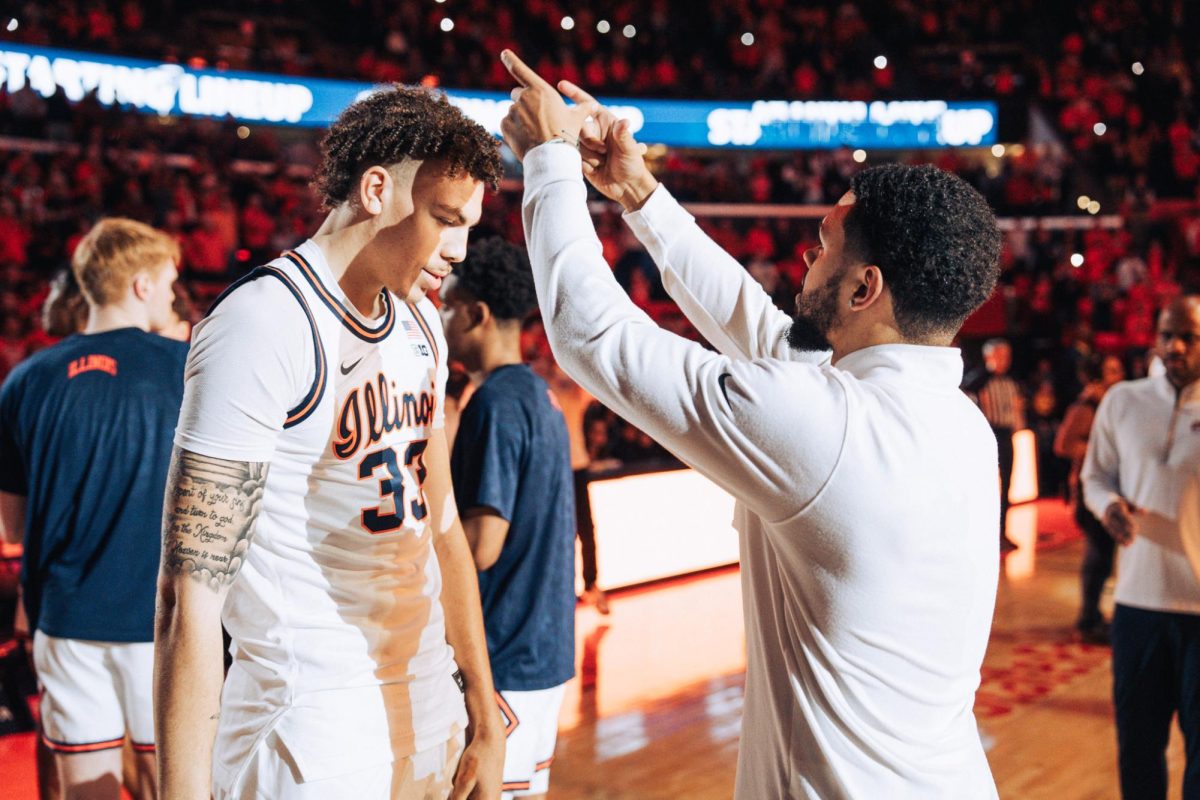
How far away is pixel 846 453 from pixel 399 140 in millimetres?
895

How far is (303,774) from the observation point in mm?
1669

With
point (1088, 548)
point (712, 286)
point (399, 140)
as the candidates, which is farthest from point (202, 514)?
point (1088, 548)

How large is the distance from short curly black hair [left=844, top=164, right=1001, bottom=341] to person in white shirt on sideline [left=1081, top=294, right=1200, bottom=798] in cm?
226

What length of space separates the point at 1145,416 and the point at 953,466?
2559 millimetres

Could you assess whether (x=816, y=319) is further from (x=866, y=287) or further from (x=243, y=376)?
(x=243, y=376)

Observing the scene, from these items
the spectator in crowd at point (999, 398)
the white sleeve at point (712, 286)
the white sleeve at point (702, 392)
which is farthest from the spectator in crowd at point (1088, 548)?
the white sleeve at point (702, 392)

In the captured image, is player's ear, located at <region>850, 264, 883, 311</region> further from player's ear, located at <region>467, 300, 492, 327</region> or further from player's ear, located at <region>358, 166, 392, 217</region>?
player's ear, located at <region>467, 300, 492, 327</region>

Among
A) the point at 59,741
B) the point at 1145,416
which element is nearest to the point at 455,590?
the point at 59,741

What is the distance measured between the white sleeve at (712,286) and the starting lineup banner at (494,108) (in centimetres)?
873

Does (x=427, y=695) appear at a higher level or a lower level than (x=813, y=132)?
lower

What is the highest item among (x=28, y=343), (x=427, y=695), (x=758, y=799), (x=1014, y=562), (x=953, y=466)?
(x=28, y=343)

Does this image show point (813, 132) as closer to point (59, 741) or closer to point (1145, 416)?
point (1145, 416)

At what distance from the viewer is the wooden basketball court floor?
14.2ft

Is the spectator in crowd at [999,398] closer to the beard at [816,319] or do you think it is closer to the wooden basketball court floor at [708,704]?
the wooden basketball court floor at [708,704]
